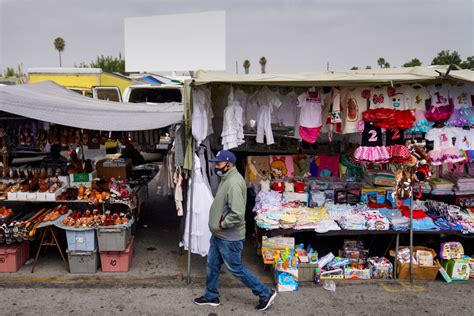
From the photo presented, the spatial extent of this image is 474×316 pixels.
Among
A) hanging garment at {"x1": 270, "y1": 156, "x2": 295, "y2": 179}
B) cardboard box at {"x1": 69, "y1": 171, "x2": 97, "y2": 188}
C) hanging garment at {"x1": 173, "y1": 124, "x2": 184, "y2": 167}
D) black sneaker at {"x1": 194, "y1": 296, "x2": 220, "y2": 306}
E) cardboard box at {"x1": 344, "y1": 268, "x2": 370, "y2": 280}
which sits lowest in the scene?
black sneaker at {"x1": 194, "y1": 296, "x2": 220, "y2": 306}

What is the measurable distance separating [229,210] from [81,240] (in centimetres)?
230

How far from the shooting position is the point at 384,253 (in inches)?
231

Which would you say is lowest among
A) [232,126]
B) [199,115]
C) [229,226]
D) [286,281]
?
[286,281]

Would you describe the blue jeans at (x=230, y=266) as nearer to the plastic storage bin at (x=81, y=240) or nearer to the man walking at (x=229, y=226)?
the man walking at (x=229, y=226)

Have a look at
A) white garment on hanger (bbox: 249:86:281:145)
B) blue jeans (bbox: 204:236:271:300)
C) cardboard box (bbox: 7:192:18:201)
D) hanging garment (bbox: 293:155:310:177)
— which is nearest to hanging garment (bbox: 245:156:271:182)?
hanging garment (bbox: 293:155:310:177)

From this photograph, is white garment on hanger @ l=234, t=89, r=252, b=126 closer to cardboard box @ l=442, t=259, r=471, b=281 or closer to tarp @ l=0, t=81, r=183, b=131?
tarp @ l=0, t=81, r=183, b=131

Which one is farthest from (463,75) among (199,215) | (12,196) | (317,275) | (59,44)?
(59,44)

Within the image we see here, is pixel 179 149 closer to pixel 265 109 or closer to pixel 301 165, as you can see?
pixel 265 109

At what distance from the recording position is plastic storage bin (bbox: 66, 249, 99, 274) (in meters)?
5.33

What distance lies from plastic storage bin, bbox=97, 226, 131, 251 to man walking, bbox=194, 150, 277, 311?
144 centimetres

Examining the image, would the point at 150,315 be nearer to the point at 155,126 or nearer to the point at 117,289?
the point at 117,289

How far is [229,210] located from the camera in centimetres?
435

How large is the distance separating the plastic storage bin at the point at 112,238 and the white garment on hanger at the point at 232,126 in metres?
Result: 1.83

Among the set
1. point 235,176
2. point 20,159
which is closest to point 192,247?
point 235,176
